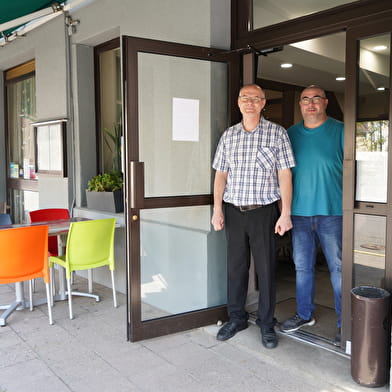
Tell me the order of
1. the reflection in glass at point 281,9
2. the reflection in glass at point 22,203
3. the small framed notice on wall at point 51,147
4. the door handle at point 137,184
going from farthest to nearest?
the reflection in glass at point 22,203 → the small framed notice on wall at point 51,147 → the door handle at point 137,184 → the reflection in glass at point 281,9

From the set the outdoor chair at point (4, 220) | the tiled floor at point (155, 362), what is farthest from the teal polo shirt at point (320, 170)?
the outdoor chair at point (4, 220)

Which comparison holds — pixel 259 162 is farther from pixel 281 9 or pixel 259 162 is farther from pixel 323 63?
pixel 323 63

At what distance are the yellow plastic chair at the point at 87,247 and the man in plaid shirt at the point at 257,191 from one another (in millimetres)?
1286

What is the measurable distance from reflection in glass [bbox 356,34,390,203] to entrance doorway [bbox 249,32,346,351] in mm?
886

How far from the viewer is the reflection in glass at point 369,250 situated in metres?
2.88

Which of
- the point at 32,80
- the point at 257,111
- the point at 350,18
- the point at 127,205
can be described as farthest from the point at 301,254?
the point at 32,80

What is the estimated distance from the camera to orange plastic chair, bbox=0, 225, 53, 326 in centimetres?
357

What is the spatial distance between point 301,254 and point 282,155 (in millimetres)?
853

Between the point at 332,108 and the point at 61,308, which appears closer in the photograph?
the point at 61,308

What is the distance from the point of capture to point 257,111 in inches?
132

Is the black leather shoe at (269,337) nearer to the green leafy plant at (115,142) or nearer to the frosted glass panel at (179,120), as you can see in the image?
the frosted glass panel at (179,120)

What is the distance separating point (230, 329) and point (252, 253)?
63cm

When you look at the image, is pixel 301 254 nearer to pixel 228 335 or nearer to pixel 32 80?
pixel 228 335

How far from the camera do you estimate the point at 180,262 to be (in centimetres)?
366
